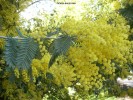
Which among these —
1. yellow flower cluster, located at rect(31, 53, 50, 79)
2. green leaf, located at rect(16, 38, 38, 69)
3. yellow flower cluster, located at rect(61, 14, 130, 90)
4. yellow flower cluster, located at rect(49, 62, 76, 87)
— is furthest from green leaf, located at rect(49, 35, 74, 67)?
yellow flower cluster, located at rect(31, 53, 50, 79)

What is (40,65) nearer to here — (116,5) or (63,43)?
(63,43)

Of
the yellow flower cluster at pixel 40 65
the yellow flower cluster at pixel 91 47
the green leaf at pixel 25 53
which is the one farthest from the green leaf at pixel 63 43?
the yellow flower cluster at pixel 40 65

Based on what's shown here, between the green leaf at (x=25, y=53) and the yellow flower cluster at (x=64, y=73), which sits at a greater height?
the green leaf at (x=25, y=53)

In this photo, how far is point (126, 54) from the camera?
86.9 inches

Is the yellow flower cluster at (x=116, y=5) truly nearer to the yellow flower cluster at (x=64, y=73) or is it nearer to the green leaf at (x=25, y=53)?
the yellow flower cluster at (x=64, y=73)

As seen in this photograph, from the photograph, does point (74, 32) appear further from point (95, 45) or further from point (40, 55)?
point (40, 55)

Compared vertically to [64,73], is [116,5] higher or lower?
higher

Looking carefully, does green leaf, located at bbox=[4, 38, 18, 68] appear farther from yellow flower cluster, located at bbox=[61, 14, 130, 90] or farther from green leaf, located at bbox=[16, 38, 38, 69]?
yellow flower cluster, located at bbox=[61, 14, 130, 90]

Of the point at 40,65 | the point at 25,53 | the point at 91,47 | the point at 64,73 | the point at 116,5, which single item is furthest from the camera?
the point at 116,5

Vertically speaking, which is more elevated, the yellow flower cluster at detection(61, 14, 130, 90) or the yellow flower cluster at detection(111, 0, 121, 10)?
the yellow flower cluster at detection(111, 0, 121, 10)

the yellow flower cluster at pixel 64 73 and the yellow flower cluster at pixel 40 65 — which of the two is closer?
the yellow flower cluster at pixel 64 73

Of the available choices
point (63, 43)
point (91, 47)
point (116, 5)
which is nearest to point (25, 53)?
point (63, 43)

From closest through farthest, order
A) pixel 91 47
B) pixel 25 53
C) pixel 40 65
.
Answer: pixel 25 53 → pixel 91 47 → pixel 40 65

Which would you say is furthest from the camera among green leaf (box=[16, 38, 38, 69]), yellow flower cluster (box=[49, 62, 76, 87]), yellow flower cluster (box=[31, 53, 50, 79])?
yellow flower cluster (box=[31, 53, 50, 79])
